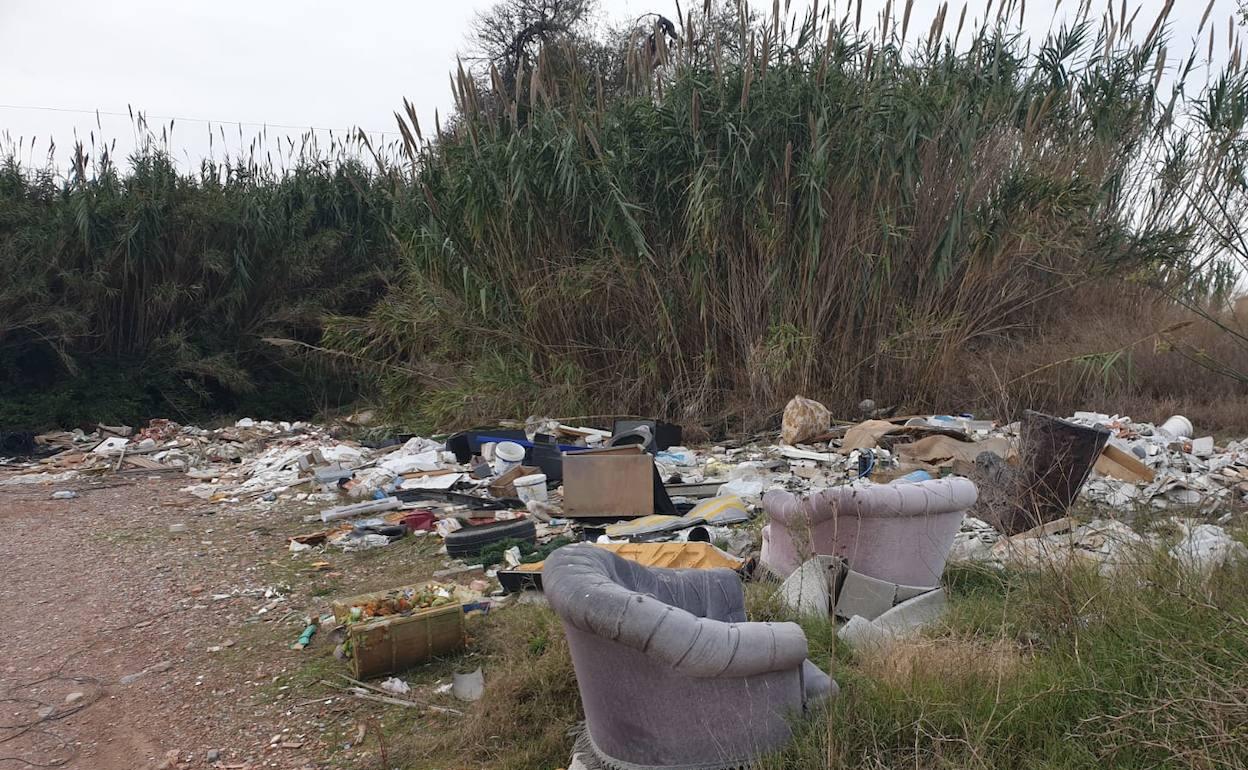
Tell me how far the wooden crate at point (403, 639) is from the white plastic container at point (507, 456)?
3199mm

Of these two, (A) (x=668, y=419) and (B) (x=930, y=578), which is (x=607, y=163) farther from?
(B) (x=930, y=578)

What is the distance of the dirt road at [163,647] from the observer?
304 cm

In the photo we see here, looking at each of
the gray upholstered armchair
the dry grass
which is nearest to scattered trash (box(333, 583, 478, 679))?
the gray upholstered armchair

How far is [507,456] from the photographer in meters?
6.77

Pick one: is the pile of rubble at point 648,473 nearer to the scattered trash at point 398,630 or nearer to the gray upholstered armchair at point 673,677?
the scattered trash at point 398,630

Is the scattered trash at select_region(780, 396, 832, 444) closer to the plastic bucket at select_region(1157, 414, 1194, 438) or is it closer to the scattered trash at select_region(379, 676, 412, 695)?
the plastic bucket at select_region(1157, 414, 1194, 438)

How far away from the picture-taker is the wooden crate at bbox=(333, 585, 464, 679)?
335 cm

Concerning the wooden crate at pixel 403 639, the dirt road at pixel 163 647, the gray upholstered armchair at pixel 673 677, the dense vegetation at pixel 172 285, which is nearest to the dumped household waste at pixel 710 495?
the wooden crate at pixel 403 639

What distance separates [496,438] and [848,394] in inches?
118

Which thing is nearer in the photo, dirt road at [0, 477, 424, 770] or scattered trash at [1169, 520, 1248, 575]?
scattered trash at [1169, 520, 1248, 575]

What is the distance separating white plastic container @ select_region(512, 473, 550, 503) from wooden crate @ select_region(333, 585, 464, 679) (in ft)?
7.85

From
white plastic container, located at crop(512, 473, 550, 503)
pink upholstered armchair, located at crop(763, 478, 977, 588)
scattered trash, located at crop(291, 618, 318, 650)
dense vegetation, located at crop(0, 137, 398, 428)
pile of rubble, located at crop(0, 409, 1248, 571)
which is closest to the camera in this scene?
pink upholstered armchair, located at crop(763, 478, 977, 588)

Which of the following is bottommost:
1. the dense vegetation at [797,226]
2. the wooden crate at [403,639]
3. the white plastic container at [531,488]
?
the wooden crate at [403,639]

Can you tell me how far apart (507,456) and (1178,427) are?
4.89 metres
